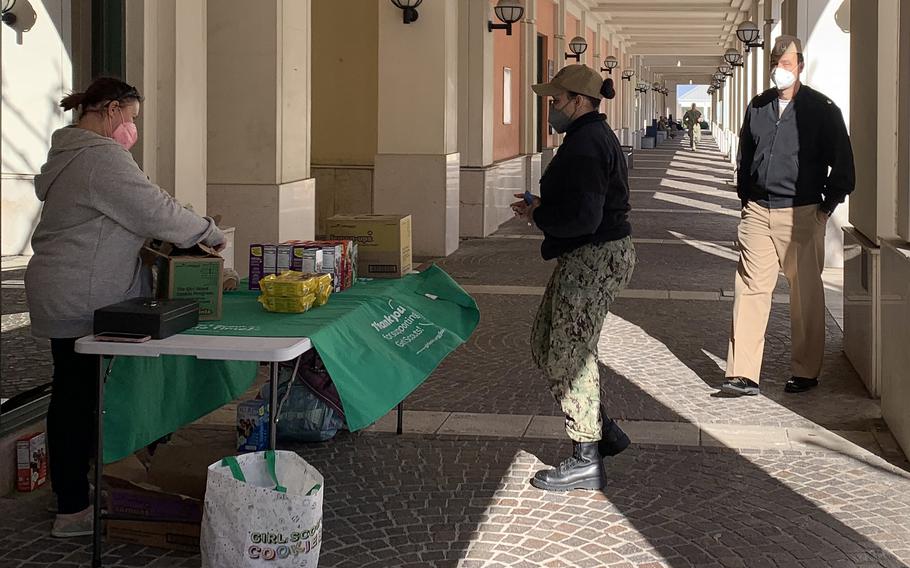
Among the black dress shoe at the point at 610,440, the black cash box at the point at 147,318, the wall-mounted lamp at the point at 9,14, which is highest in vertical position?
the wall-mounted lamp at the point at 9,14

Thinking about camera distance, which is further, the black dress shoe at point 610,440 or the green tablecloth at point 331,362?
the black dress shoe at point 610,440

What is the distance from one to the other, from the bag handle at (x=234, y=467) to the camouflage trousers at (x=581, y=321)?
59.1 inches

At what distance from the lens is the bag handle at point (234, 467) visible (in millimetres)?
3920

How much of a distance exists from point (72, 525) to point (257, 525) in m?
1.05

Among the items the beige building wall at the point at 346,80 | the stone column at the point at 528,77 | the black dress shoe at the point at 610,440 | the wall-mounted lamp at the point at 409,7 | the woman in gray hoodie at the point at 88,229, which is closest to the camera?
the woman in gray hoodie at the point at 88,229

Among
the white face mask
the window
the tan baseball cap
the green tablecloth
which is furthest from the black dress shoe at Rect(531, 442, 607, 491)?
the window

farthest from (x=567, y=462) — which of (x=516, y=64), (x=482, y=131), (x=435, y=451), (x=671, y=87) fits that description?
(x=671, y=87)

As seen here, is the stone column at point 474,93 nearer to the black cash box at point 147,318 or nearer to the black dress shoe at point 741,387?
the black dress shoe at point 741,387

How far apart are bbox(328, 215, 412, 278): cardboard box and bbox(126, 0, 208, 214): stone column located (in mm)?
1557

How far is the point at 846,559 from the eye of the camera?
4203mm

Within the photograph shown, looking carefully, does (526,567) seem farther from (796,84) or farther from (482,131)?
(482,131)

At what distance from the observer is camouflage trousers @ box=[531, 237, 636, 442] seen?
4.85m

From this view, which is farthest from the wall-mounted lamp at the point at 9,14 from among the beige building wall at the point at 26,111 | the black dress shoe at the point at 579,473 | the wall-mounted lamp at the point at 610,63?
the wall-mounted lamp at the point at 610,63

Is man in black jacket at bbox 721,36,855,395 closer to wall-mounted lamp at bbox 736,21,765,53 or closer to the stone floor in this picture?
the stone floor
